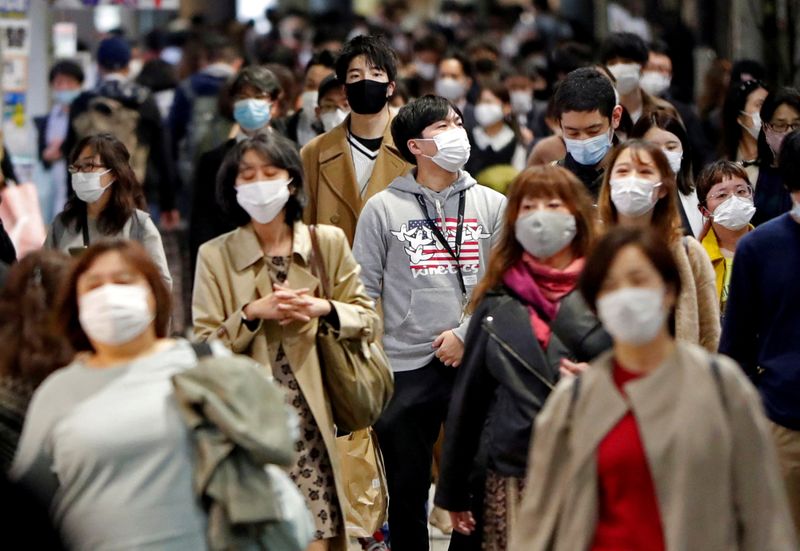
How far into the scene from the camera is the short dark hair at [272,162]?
7.00 meters

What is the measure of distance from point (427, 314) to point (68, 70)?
8.10 meters

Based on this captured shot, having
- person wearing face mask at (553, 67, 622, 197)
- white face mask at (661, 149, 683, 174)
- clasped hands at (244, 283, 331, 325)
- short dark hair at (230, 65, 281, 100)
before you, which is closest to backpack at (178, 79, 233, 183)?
short dark hair at (230, 65, 281, 100)

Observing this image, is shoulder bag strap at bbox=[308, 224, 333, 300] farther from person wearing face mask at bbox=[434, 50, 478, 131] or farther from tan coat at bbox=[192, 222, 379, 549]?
person wearing face mask at bbox=[434, 50, 478, 131]

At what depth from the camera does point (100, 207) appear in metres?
8.48

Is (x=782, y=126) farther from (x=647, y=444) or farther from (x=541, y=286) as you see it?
(x=647, y=444)

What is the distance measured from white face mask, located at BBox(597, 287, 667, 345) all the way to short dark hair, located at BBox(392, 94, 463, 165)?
2886 millimetres

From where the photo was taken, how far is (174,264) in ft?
49.6

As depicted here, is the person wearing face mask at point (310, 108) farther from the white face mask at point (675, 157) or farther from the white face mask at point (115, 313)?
the white face mask at point (115, 313)

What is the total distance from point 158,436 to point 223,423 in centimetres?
19

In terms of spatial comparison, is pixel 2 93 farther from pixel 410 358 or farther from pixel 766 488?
pixel 766 488

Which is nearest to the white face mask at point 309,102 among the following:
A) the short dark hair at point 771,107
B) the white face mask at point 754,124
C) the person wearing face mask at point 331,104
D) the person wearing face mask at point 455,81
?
the person wearing face mask at point 331,104

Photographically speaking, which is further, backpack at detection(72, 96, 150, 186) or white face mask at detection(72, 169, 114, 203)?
backpack at detection(72, 96, 150, 186)

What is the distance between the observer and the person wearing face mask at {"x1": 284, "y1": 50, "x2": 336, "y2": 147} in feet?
36.1

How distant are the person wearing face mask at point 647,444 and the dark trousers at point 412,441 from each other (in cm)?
233
